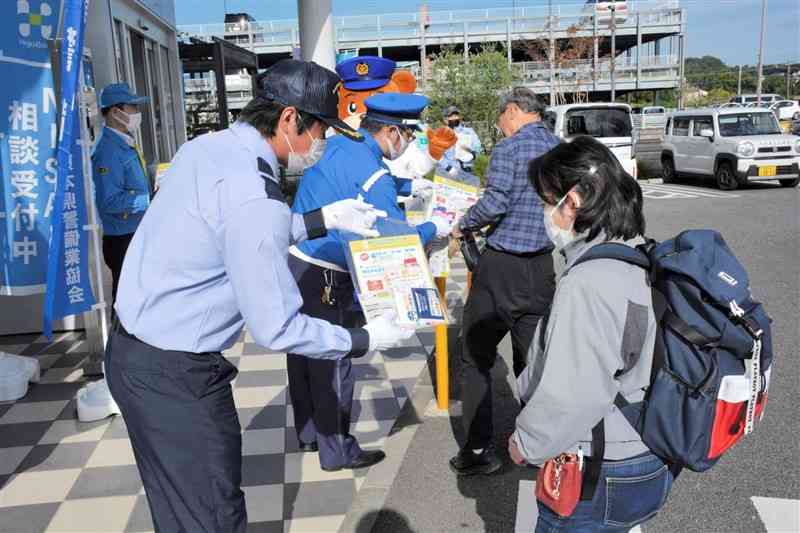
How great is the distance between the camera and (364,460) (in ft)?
11.8

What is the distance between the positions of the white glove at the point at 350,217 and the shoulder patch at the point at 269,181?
0.55 m

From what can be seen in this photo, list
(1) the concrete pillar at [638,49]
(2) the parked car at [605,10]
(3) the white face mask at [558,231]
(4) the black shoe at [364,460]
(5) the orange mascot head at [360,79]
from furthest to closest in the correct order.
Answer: (1) the concrete pillar at [638,49] < (2) the parked car at [605,10] < (5) the orange mascot head at [360,79] < (4) the black shoe at [364,460] < (3) the white face mask at [558,231]

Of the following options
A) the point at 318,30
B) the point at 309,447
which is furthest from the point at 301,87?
the point at 318,30

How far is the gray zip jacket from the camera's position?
1595 millimetres

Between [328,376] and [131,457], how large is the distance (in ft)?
4.14

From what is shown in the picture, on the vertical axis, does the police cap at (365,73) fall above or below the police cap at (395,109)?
above

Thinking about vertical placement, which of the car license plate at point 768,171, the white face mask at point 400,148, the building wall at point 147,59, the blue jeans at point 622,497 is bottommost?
the car license plate at point 768,171

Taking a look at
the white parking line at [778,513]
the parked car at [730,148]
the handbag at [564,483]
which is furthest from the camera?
the parked car at [730,148]

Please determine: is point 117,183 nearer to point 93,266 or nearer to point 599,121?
point 93,266

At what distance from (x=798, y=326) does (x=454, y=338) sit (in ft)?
9.55

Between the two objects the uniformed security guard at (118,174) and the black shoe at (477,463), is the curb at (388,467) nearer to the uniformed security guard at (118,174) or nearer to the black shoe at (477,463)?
the black shoe at (477,463)

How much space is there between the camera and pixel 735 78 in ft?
245

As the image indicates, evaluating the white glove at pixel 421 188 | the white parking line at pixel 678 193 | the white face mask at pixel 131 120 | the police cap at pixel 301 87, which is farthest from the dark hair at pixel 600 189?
the white parking line at pixel 678 193

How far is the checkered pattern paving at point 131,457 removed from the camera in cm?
318
